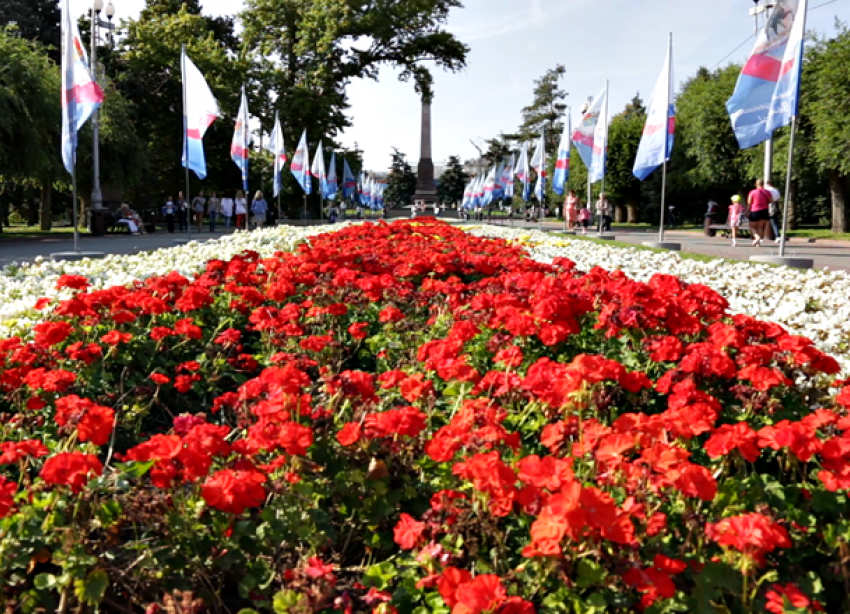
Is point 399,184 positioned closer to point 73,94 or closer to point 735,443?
point 73,94

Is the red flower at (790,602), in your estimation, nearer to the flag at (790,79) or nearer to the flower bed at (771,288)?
the flower bed at (771,288)

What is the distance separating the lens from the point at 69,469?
1.87 meters

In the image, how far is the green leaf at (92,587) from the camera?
5.89ft

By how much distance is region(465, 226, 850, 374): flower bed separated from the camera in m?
5.17

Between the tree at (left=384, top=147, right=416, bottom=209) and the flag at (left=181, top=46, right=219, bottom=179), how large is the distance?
3420 inches

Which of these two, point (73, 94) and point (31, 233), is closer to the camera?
point (73, 94)

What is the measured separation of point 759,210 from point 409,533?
53.4ft

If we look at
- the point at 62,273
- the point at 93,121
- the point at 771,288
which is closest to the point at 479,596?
the point at 62,273

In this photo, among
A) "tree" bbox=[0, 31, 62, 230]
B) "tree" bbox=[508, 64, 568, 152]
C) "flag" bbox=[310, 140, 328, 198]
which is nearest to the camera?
"tree" bbox=[0, 31, 62, 230]

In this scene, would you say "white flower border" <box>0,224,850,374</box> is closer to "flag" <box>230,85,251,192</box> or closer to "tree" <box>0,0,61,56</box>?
"flag" <box>230,85,251,192</box>

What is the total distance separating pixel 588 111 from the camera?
21.5 m

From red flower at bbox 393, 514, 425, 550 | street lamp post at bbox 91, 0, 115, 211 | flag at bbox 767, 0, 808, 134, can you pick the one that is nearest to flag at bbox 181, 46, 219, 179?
street lamp post at bbox 91, 0, 115, 211

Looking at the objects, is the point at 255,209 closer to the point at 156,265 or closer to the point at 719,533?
the point at 156,265

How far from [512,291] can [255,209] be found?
23.0m
